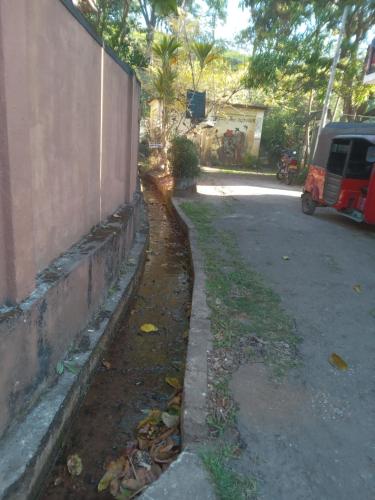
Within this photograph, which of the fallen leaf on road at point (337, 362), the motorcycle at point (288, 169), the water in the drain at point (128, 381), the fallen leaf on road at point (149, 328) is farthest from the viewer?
the motorcycle at point (288, 169)

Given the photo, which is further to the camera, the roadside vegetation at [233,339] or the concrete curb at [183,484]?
the roadside vegetation at [233,339]

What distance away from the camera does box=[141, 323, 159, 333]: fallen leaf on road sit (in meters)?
4.08

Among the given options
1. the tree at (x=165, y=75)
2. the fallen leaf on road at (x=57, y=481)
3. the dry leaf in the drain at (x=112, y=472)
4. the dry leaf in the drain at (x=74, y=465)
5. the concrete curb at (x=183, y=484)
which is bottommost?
the fallen leaf on road at (x=57, y=481)

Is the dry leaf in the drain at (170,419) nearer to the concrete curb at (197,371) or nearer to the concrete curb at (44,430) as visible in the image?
the concrete curb at (197,371)

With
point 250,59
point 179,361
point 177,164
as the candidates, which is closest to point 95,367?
point 179,361

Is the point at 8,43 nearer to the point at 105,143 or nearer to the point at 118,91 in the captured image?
the point at 105,143

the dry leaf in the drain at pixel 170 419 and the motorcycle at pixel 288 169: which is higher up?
the motorcycle at pixel 288 169

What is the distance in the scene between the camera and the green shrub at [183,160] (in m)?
10.3

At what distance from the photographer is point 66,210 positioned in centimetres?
311

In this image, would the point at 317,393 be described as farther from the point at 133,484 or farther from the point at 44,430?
the point at 44,430

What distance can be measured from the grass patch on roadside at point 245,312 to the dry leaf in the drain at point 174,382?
456 mm

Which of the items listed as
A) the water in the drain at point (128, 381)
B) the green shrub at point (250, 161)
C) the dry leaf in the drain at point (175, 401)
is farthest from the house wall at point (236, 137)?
the dry leaf in the drain at point (175, 401)

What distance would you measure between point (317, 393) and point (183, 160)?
843cm

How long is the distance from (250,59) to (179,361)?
13289 mm
